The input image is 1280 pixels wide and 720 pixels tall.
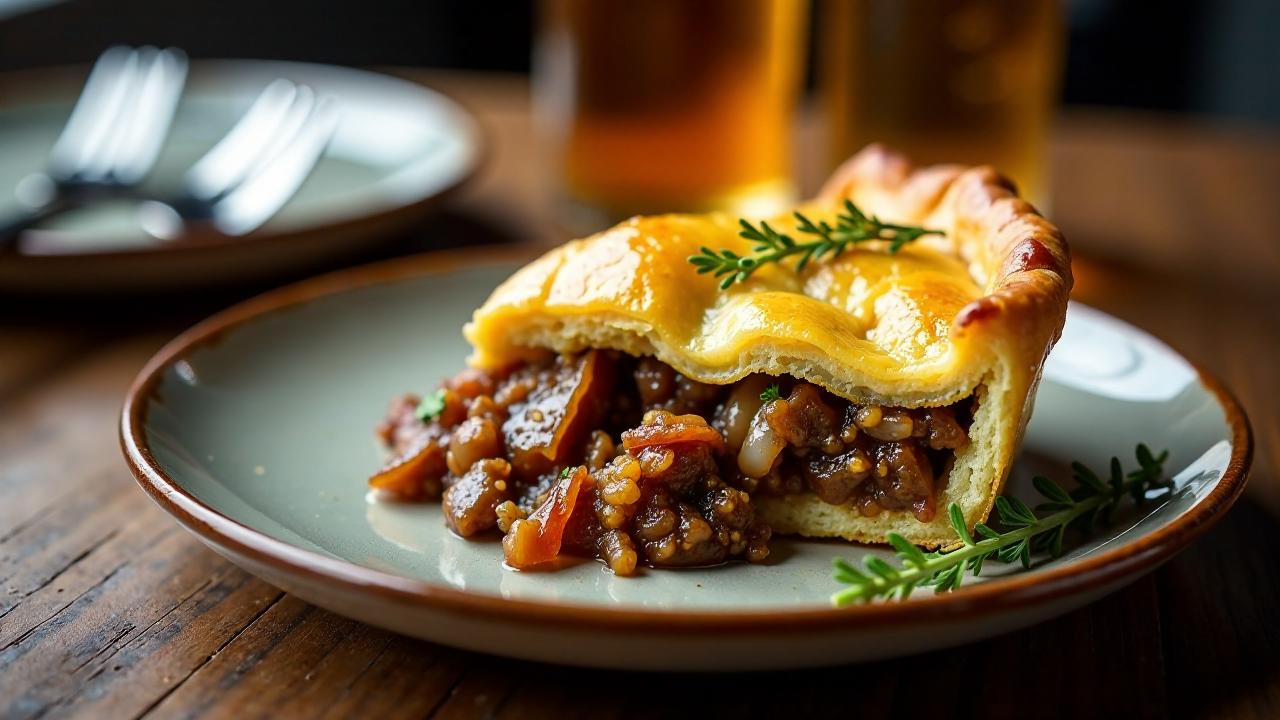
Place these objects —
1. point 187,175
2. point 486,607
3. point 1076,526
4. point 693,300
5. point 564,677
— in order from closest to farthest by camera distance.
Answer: point 486,607
point 564,677
point 1076,526
point 693,300
point 187,175

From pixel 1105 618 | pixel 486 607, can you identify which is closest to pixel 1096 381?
pixel 1105 618

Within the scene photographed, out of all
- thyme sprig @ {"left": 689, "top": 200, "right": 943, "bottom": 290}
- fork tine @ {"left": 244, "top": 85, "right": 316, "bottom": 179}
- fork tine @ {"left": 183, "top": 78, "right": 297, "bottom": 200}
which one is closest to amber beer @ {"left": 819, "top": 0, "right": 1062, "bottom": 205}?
thyme sprig @ {"left": 689, "top": 200, "right": 943, "bottom": 290}

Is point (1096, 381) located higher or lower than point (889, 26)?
lower

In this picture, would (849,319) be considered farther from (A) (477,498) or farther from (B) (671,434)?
(A) (477,498)

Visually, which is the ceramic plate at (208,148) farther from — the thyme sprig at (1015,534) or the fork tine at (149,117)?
the thyme sprig at (1015,534)

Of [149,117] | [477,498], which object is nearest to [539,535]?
[477,498]

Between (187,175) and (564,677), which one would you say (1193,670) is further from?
(187,175)
